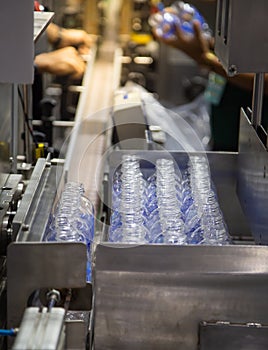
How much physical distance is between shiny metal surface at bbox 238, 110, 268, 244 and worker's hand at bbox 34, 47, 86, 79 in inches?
71.1

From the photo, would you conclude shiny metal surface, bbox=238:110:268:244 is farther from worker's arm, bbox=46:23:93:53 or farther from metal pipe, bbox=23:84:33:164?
worker's arm, bbox=46:23:93:53

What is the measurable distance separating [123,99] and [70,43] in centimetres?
146

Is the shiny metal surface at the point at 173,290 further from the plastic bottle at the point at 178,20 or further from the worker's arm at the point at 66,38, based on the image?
the plastic bottle at the point at 178,20

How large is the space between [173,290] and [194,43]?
3265mm

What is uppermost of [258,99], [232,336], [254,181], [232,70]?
[232,70]

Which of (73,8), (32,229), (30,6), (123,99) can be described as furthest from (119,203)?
(73,8)

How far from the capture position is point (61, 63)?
4.20m

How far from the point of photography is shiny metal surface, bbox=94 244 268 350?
5.18 ft

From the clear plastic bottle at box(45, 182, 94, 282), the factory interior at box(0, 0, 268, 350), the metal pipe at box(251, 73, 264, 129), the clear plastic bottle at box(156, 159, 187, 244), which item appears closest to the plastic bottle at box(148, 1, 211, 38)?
the factory interior at box(0, 0, 268, 350)

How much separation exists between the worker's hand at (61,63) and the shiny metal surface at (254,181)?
1.81 metres

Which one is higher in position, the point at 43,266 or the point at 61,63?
the point at 43,266

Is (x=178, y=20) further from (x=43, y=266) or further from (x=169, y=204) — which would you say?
(x=43, y=266)

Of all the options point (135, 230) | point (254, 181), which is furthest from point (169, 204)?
point (254, 181)

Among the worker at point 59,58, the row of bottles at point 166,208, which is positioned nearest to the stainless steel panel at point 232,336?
the row of bottles at point 166,208
